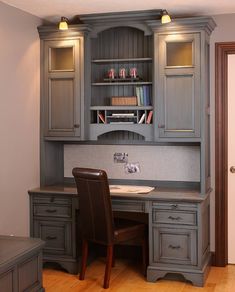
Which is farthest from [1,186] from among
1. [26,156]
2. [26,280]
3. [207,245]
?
[207,245]

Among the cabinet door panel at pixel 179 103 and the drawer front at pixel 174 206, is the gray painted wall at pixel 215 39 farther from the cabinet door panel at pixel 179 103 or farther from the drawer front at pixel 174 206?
the drawer front at pixel 174 206

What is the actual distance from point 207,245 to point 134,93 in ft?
5.40

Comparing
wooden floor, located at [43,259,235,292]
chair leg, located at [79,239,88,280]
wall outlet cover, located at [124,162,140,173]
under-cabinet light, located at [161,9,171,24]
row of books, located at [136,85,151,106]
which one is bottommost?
wooden floor, located at [43,259,235,292]

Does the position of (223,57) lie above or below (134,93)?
above

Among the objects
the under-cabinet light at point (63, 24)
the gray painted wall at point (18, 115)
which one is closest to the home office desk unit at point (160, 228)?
the gray painted wall at point (18, 115)

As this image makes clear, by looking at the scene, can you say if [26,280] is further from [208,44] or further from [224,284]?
[208,44]

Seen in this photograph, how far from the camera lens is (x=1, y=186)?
4.38 metres

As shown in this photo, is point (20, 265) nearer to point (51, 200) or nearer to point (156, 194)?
point (51, 200)

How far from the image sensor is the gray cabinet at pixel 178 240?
14.5ft

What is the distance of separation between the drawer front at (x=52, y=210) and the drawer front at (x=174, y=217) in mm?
834

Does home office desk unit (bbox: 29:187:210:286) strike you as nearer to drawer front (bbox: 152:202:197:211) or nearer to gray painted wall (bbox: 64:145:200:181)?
drawer front (bbox: 152:202:197:211)

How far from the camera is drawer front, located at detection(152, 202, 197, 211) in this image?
443 centimetres

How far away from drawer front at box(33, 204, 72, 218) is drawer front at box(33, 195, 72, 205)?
0.10ft

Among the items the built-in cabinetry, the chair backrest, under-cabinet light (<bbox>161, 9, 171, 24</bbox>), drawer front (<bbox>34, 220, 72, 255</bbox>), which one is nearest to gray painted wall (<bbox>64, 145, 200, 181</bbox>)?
the built-in cabinetry
